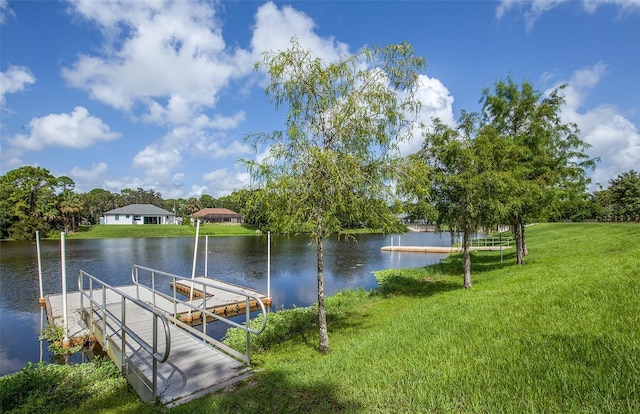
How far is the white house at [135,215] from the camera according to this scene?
226 ft

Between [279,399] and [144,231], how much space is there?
64098mm

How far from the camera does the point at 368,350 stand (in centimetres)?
584

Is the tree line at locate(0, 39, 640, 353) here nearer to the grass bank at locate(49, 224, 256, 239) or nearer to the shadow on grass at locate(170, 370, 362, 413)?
the shadow on grass at locate(170, 370, 362, 413)

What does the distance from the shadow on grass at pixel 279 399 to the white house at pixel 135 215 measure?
2929 inches

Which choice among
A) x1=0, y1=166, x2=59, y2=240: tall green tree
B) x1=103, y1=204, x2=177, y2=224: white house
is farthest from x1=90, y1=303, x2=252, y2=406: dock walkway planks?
x1=103, y1=204, x2=177, y2=224: white house

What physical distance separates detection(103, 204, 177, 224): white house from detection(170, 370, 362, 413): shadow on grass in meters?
74.4

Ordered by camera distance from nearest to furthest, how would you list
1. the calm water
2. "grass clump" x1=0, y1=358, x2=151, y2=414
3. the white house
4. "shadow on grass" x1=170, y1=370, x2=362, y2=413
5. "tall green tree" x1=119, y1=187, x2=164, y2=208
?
"shadow on grass" x1=170, y1=370, x2=362, y2=413 < "grass clump" x1=0, y1=358, x2=151, y2=414 < the calm water < the white house < "tall green tree" x1=119, y1=187, x2=164, y2=208

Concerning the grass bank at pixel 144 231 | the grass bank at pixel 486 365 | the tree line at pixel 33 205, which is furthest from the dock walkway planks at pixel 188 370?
the grass bank at pixel 144 231

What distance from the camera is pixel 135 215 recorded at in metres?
69.8

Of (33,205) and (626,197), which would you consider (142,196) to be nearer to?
(33,205)

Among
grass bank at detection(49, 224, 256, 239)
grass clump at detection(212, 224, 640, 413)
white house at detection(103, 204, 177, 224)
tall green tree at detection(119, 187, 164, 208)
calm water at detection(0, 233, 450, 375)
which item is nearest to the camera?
grass clump at detection(212, 224, 640, 413)

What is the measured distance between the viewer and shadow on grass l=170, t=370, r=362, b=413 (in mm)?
3904

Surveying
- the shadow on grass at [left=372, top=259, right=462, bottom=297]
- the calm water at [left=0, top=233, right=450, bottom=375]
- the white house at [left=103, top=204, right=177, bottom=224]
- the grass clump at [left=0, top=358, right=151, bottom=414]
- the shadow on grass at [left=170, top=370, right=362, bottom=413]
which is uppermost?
the white house at [left=103, top=204, right=177, bottom=224]

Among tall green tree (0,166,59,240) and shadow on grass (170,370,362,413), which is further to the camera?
tall green tree (0,166,59,240)
